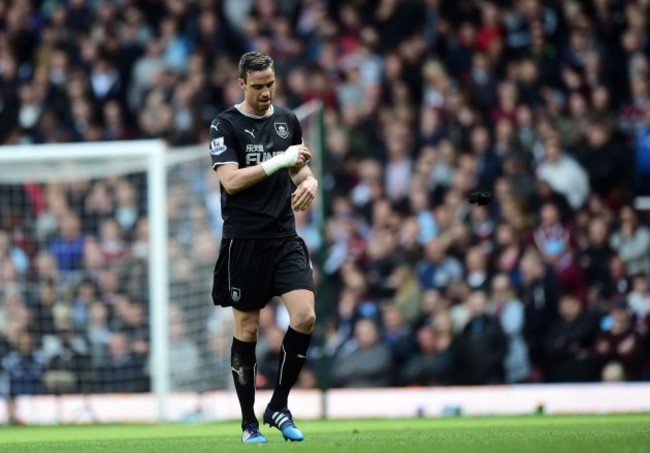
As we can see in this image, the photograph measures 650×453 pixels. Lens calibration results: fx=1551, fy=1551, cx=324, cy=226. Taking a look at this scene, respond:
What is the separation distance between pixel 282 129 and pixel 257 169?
473mm

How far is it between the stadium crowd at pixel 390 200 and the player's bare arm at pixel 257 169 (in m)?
5.05

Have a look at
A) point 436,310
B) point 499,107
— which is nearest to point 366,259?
point 436,310

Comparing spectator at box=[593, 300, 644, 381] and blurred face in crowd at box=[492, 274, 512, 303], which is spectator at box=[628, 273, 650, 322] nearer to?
spectator at box=[593, 300, 644, 381]

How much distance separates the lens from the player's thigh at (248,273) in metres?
9.26

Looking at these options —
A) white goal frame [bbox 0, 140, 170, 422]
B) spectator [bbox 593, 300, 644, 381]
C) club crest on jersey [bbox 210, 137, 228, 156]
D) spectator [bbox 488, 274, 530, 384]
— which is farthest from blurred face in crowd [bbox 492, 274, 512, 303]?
club crest on jersey [bbox 210, 137, 228, 156]

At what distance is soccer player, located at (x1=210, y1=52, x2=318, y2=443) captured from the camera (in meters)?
9.13

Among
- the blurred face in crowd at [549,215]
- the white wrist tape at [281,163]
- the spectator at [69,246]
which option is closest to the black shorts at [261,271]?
the white wrist tape at [281,163]

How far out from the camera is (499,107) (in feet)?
56.2

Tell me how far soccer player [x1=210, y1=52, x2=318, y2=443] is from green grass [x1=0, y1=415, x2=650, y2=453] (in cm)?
47

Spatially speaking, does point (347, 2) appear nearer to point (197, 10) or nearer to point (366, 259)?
Result: point (197, 10)

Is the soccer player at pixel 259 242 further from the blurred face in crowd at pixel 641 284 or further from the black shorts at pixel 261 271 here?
the blurred face in crowd at pixel 641 284

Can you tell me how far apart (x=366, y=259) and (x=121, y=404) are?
361 centimetres

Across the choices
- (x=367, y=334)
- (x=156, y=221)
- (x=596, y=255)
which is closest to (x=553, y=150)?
(x=596, y=255)

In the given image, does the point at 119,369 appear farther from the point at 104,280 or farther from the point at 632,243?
the point at 632,243
